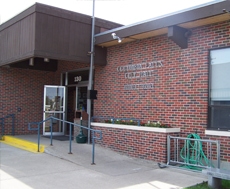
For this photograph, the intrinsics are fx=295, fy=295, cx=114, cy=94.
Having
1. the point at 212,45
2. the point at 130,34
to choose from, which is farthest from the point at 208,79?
the point at 130,34

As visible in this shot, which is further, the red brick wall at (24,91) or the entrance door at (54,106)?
the entrance door at (54,106)

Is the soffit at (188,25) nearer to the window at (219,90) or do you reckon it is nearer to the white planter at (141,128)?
the window at (219,90)

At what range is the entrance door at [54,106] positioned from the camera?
12.7 meters

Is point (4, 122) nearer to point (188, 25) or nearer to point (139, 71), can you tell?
point (139, 71)

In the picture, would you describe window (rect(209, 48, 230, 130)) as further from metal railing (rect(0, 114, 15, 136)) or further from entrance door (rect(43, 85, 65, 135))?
metal railing (rect(0, 114, 15, 136))

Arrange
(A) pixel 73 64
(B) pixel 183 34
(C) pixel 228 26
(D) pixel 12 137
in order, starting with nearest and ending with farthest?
(C) pixel 228 26 < (B) pixel 183 34 < (D) pixel 12 137 < (A) pixel 73 64

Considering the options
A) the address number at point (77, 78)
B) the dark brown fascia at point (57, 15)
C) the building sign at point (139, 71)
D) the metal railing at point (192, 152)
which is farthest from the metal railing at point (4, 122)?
the metal railing at point (192, 152)

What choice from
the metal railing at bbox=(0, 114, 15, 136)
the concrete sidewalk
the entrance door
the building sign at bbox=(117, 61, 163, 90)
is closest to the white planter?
the concrete sidewalk

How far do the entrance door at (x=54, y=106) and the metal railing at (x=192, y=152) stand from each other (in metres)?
6.32

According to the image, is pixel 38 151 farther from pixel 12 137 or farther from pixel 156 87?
pixel 156 87

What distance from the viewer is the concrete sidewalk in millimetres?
6016

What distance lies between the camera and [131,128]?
29.2 ft

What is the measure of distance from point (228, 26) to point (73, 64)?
7.01 metres

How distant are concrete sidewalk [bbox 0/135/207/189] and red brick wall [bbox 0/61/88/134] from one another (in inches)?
142
